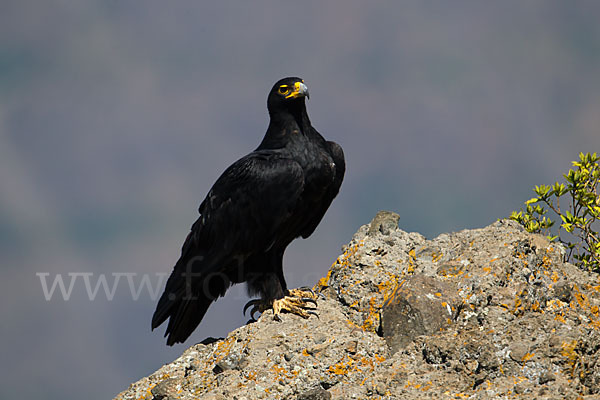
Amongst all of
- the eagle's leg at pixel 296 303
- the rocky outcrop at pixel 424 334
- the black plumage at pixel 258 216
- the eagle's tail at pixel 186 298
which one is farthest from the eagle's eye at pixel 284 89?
the eagle's leg at pixel 296 303

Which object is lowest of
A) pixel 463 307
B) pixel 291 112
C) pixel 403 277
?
pixel 463 307

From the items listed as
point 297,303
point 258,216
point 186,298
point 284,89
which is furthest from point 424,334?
point 284,89

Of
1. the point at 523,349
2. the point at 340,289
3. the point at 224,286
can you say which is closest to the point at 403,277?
the point at 340,289

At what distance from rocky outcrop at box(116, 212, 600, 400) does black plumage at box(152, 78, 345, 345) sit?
0.79m

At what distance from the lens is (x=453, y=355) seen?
17.9 feet

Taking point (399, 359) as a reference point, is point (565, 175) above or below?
above

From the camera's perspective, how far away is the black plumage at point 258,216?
25.0ft

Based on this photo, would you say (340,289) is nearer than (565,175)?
Yes

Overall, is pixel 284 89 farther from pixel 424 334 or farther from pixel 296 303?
pixel 424 334

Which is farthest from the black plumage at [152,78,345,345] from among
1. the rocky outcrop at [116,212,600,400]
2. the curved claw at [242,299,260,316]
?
the rocky outcrop at [116,212,600,400]

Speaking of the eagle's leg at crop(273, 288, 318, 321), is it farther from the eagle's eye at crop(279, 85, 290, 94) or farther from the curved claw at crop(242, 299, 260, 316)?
the eagle's eye at crop(279, 85, 290, 94)

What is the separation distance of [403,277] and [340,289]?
2.10 feet

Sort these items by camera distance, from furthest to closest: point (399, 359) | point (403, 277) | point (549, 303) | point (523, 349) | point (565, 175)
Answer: point (565, 175) < point (403, 277) < point (549, 303) < point (399, 359) < point (523, 349)

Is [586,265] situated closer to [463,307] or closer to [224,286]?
[463,307]
